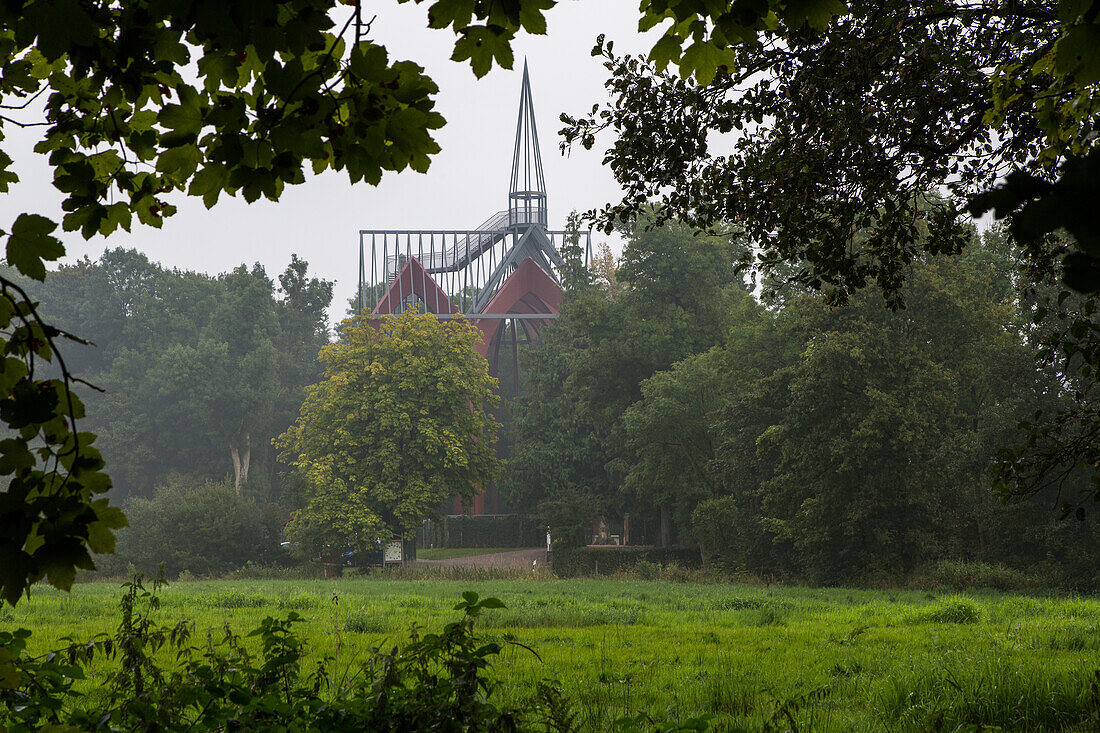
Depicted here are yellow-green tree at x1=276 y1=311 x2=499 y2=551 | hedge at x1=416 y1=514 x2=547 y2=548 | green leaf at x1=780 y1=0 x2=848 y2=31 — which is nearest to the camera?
green leaf at x1=780 y1=0 x2=848 y2=31

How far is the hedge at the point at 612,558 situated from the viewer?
3428 centimetres

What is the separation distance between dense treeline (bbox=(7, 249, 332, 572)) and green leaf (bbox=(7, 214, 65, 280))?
138 feet

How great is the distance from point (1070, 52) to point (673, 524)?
1496 inches

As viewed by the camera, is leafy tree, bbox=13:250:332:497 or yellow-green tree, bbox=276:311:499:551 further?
leafy tree, bbox=13:250:332:497

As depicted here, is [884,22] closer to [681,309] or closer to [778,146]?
[778,146]

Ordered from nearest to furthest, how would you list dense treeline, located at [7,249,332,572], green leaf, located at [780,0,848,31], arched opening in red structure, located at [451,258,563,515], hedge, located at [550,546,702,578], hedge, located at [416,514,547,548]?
green leaf, located at [780,0,848,31], hedge, located at [550,546,702,578], arched opening in red structure, located at [451,258,563,515], hedge, located at [416,514,547,548], dense treeline, located at [7,249,332,572]

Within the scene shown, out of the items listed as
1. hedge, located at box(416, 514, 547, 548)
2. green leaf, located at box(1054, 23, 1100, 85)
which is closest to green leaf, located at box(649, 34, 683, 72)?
green leaf, located at box(1054, 23, 1100, 85)

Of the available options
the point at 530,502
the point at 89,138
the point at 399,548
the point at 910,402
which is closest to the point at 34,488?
the point at 89,138

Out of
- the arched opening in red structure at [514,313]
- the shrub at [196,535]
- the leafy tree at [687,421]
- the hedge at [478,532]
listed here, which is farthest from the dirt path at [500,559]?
the leafy tree at [687,421]

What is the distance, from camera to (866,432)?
23.8 meters

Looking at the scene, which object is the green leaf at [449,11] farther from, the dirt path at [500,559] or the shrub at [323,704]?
the dirt path at [500,559]

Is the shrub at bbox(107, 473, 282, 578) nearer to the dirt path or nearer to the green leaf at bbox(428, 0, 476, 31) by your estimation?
the dirt path

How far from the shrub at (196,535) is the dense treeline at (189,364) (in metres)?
3.37

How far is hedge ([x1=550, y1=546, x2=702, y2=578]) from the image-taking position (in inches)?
1350
